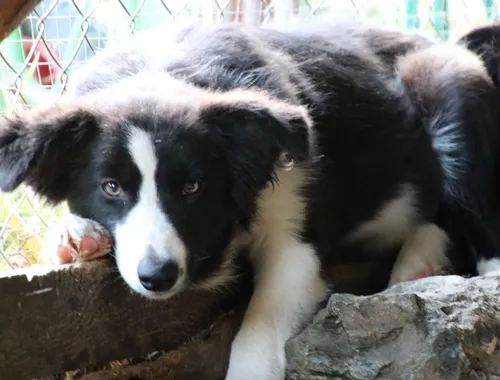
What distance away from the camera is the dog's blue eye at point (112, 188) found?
6.05ft

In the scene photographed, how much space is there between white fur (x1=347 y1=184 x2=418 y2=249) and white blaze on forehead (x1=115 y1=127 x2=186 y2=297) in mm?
882

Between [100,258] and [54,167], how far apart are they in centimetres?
27

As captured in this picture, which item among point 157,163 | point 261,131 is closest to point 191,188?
point 157,163

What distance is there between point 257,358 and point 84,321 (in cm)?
47

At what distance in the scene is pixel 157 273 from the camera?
1.73 meters

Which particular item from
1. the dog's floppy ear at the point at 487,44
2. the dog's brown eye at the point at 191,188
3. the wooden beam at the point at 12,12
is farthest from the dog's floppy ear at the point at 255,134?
the dog's floppy ear at the point at 487,44

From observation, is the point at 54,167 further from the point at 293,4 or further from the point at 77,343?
the point at 293,4

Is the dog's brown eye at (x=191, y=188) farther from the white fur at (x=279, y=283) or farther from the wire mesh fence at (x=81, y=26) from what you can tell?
the wire mesh fence at (x=81, y=26)

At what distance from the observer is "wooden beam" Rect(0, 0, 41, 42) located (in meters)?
1.34

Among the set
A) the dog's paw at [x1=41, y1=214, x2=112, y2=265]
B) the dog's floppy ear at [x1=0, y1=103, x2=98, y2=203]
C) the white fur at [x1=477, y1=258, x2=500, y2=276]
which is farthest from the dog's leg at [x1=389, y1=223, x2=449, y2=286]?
the dog's floppy ear at [x1=0, y1=103, x2=98, y2=203]

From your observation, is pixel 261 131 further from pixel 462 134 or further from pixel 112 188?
pixel 462 134

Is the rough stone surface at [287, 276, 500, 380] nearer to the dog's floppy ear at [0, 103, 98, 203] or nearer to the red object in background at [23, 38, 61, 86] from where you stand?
the dog's floppy ear at [0, 103, 98, 203]

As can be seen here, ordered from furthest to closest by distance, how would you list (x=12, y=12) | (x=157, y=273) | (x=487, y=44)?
1. (x=487, y=44)
2. (x=157, y=273)
3. (x=12, y=12)

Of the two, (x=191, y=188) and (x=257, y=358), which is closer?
(x=191, y=188)
